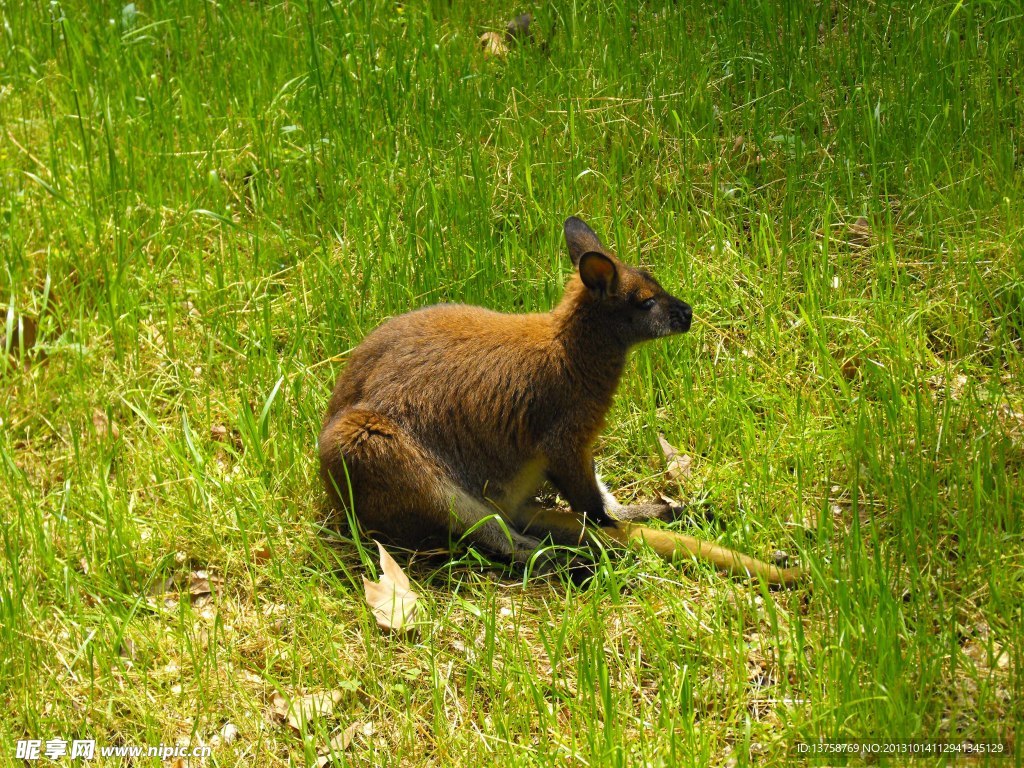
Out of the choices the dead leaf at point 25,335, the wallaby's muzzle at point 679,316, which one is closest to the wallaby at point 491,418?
the wallaby's muzzle at point 679,316

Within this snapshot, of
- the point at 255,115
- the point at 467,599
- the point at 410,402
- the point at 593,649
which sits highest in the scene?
the point at 255,115

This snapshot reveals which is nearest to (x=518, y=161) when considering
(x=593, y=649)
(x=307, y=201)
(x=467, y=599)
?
(x=307, y=201)

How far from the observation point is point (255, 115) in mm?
6188

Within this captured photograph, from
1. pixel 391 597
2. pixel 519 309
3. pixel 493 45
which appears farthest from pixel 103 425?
pixel 493 45

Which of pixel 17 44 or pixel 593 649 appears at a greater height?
pixel 17 44

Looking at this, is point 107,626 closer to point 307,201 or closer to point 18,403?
point 18,403

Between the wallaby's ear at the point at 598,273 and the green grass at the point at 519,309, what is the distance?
649 mm

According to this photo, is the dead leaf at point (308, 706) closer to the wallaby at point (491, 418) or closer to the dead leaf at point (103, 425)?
the wallaby at point (491, 418)

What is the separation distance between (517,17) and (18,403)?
12.4 ft

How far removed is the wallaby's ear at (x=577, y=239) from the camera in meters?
4.70

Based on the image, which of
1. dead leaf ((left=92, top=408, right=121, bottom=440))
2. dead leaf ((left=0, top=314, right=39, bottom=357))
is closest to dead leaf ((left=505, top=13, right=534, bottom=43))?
dead leaf ((left=0, top=314, right=39, bottom=357))

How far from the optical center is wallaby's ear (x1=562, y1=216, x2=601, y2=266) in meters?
4.70

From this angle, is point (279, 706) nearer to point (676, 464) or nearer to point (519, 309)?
point (676, 464)

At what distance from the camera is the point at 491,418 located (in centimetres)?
443
